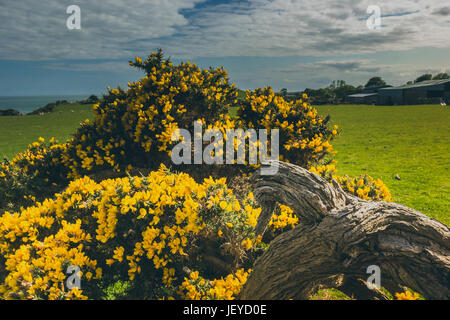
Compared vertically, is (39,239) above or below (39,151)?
below

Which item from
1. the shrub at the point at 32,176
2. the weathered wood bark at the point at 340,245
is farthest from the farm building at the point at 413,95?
the shrub at the point at 32,176

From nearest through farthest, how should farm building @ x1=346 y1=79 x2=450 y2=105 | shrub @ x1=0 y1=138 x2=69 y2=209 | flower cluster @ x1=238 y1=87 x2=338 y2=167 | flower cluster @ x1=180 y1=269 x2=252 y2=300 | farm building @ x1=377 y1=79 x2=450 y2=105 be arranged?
flower cluster @ x1=180 y1=269 x2=252 y2=300
flower cluster @ x1=238 y1=87 x2=338 y2=167
shrub @ x1=0 y1=138 x2=69 y2=209
farm building @ x1=346 y1=79 x2=450 y2=105
farm building @ x1=377 y1=79 x2=450 y2=105

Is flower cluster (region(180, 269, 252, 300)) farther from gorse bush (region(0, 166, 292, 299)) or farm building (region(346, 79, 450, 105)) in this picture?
farm building (region(346, 79, 450, 105))

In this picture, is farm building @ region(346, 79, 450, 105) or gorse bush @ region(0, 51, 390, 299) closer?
gorse bush @ region(0, 51, 390, 299)

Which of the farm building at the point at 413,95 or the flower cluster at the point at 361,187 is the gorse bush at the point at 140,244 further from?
the farm building at the point at 413,95

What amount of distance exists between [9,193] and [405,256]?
763 cm

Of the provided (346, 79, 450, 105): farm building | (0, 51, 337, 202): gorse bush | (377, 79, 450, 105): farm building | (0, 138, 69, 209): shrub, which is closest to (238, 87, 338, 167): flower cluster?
(0, 51, 337, 202): gorse bush

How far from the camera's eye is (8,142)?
19641mm

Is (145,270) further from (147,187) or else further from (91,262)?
(147,187)

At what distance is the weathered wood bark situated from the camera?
9.61 feet

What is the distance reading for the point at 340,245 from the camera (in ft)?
9.74

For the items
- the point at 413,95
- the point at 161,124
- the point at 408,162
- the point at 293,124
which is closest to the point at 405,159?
the point at 408,162

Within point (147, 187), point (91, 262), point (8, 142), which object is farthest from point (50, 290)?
point (8, 142)
